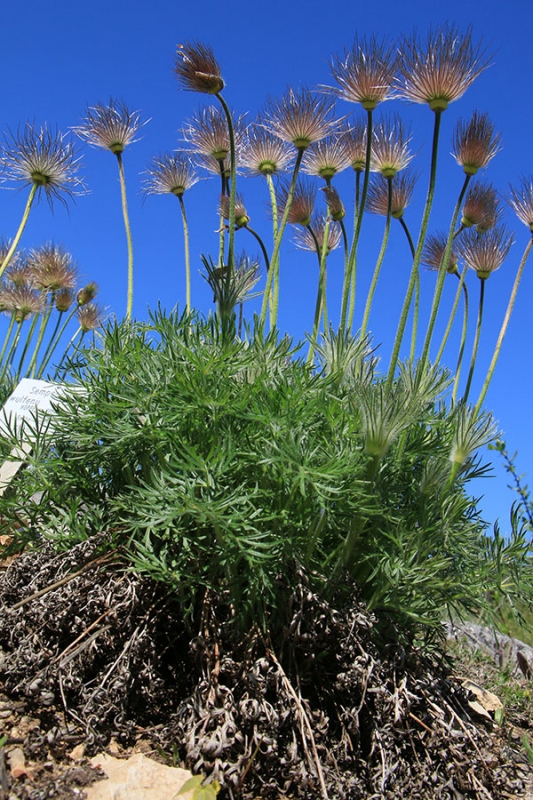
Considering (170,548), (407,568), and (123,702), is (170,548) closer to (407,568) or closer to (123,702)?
(123,702)

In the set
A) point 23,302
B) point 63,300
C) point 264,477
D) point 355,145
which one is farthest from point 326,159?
point 23,302

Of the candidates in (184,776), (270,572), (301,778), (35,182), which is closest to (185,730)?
(184,776)

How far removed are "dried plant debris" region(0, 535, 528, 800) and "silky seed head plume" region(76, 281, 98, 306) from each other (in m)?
3.20

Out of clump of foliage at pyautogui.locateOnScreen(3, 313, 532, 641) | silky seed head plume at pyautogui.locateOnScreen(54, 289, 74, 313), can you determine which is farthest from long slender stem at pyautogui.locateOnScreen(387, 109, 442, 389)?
silky seed head plume at pyautogui.locateOnScreen(54, 289, 74, 313)

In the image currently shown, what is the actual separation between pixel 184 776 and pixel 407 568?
762 mm

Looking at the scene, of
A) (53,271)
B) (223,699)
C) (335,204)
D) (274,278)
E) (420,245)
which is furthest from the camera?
(53,271)

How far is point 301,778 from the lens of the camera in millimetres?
1677

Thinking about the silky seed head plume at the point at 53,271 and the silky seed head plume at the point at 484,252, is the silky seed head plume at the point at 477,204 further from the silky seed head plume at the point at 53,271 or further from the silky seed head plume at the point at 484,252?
the silky seed head plume at the point at 53,271

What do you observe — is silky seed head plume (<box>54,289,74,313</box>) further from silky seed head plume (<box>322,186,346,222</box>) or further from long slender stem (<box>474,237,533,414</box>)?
long slender stem (<box>474,237,533,414</box>)

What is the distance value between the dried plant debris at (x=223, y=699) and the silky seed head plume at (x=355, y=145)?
2.01 meters

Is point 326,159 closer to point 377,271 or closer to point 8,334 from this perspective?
point 377,271

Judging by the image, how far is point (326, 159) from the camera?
3221 millimetres

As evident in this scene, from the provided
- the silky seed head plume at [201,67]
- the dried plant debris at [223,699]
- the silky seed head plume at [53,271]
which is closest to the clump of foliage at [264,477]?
the dried plant debris at [223,699]

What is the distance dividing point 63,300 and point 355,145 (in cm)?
254
